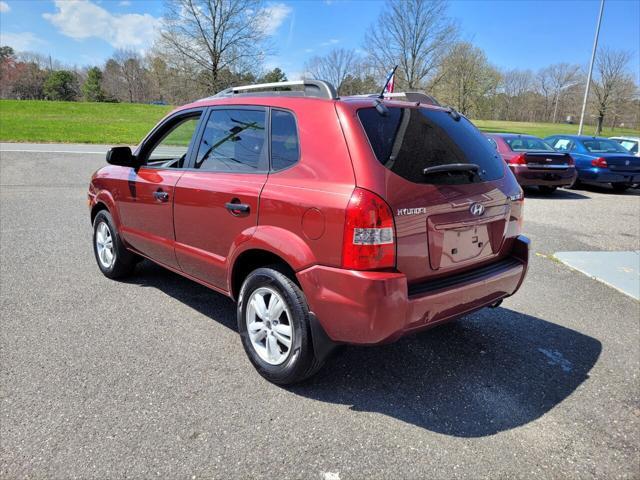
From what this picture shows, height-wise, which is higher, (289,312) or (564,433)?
(289,312)

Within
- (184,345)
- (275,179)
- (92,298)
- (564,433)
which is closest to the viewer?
(564,433)

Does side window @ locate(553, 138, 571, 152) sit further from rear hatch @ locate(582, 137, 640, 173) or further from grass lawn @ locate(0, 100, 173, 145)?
grass lawn @ locate(0, 100, 173, 145)

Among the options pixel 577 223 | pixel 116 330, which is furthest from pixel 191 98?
pixel 116 330

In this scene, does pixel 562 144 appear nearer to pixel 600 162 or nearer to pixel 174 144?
pixel 600 162

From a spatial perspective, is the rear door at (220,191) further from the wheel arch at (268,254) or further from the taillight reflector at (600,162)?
the taillight reflector at (600,162)

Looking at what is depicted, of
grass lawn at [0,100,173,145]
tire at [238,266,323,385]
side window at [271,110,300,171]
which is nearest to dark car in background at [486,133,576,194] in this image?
side window at [271,110,300,171]

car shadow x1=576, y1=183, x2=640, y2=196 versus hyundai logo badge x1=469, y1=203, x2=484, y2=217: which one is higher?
hyundai logo badge x1=469, y1=203, x2=484, y2=217

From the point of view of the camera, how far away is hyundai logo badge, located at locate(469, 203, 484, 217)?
9.61ft

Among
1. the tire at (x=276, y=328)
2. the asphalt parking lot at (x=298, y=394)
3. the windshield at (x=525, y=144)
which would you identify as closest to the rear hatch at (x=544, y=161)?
the windshield at (x=525, y=144)

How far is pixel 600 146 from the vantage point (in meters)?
13.9

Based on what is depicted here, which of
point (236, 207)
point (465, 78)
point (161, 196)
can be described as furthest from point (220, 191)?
point (465, 78)

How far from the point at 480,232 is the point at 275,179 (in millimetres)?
1319

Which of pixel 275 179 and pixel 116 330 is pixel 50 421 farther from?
pixel 275 179

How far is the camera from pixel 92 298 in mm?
4465
